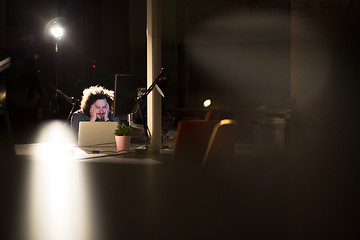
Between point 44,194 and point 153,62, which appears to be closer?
point 44,194

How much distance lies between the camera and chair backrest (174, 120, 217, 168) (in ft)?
8.70

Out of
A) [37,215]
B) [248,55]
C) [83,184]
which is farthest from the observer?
[248,55]

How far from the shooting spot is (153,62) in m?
4.31

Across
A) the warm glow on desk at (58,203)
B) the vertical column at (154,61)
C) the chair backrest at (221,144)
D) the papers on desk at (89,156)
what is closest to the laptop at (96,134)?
the papers on desk at (89,156)

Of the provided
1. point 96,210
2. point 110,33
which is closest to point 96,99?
point 96,210

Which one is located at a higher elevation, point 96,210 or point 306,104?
point 306,104

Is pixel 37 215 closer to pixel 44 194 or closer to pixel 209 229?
pixel 44 194

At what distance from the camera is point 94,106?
14.5ft

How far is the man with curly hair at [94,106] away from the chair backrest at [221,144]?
2.10m

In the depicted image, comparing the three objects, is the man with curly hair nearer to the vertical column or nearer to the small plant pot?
the vertical column

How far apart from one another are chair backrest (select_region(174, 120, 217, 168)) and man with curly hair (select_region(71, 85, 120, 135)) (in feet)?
6.24

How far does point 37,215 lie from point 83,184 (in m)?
0.42

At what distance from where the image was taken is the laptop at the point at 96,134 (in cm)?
362

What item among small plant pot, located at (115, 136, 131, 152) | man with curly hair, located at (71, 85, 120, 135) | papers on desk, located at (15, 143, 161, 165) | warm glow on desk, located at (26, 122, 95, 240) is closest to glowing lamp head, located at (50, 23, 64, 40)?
man with curly hair, located at (71, 85, 120, 135)
